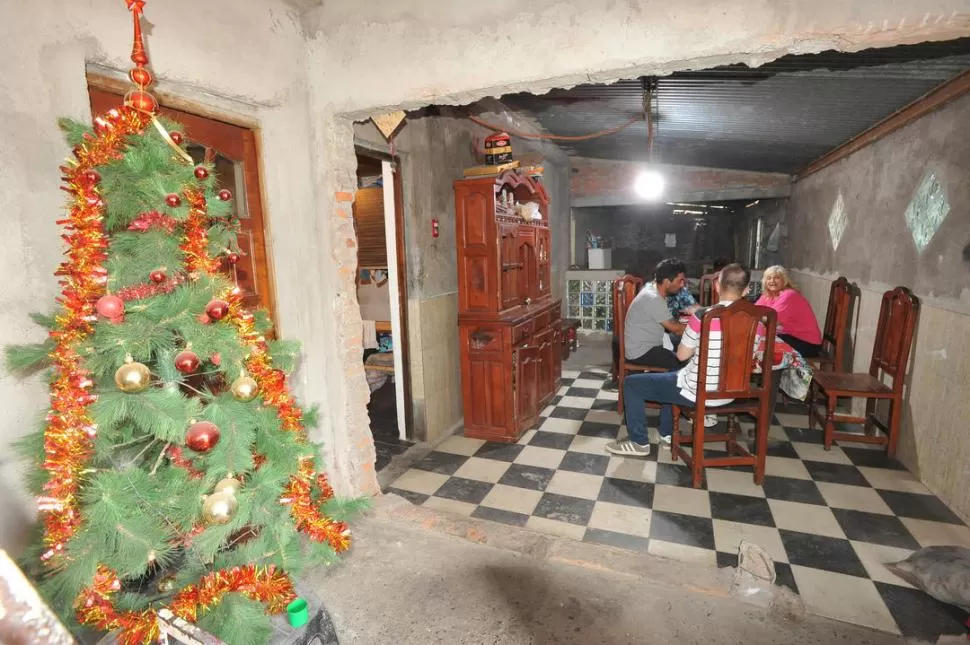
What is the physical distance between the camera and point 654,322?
13.0 ft

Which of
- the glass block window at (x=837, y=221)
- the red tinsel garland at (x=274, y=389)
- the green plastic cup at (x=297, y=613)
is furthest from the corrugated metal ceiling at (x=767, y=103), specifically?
the green plastic cup at (x=297, y=613)

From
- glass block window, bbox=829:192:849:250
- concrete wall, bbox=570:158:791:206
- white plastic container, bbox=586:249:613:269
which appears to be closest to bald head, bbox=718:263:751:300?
glass block window, bbox=829:192:849:250

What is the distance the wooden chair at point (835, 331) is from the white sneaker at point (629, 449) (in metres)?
1.75

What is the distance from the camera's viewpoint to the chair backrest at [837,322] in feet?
13.4

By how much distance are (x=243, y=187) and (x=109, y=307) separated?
3.88 ft

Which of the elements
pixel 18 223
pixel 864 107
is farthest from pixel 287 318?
pixel 864 107

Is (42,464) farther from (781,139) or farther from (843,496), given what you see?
(781,139)

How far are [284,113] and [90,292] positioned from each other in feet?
4.67

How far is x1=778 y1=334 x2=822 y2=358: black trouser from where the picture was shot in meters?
4.17

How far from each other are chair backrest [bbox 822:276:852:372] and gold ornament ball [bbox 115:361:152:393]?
477cm

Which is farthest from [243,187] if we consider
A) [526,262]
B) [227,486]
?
[526,262]

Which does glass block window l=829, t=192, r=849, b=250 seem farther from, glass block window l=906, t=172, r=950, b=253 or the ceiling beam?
glass block window l=906, t=172, r=950, b=253

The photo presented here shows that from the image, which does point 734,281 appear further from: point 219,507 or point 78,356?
point 78,356

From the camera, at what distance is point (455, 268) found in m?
4.18
